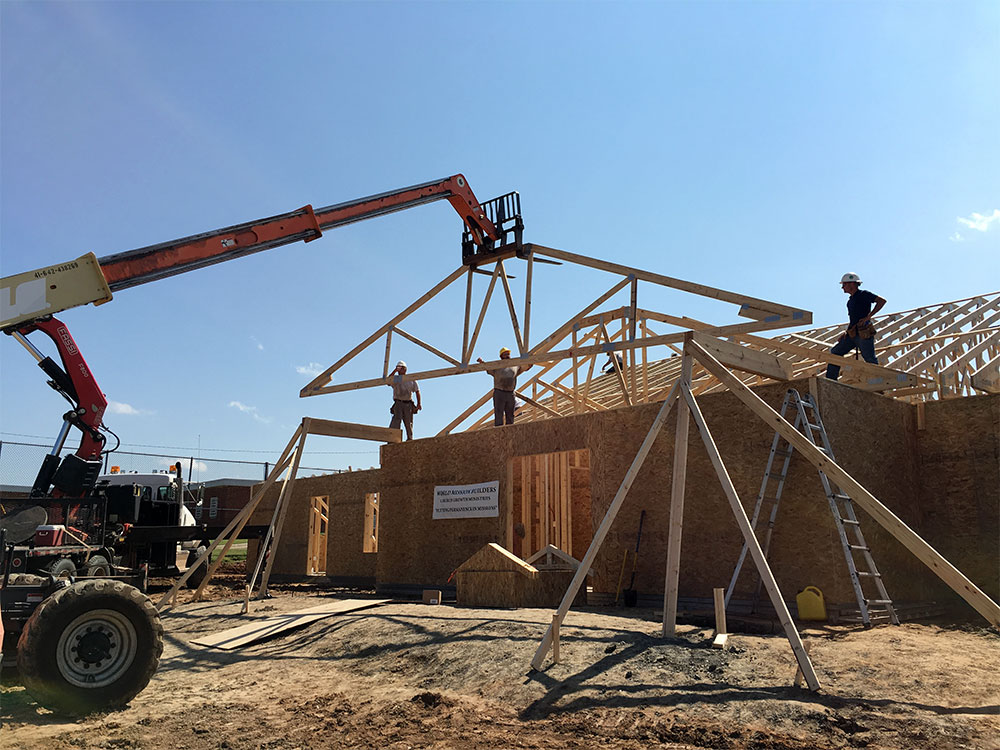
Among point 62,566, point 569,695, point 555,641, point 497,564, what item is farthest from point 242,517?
point 569,695

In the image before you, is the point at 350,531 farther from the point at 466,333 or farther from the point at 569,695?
the point at 569,695

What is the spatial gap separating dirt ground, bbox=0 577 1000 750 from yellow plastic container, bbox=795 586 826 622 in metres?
0.47

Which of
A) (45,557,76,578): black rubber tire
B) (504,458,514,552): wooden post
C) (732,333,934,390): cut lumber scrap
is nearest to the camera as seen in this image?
(45,557,76,578): black rubber tire

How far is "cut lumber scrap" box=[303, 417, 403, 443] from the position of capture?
1195cm

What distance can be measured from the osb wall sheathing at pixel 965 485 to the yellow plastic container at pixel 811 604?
2297 mm

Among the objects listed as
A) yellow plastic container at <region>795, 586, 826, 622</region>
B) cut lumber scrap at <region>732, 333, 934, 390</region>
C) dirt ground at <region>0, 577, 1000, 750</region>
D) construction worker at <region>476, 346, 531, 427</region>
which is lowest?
dirt ground at <region>0, 577, 1000, 750</region>

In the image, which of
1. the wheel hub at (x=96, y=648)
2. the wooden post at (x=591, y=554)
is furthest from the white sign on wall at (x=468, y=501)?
the wheel hub at (x=96, y=648)

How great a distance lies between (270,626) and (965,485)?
352 inches

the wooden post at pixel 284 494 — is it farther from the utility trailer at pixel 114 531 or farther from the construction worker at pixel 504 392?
the construction worker at pixel 504 392

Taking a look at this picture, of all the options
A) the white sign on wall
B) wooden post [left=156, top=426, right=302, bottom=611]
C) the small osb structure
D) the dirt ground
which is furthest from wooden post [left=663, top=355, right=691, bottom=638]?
wooden post [left=156, top=426, right=302, bottom=611]

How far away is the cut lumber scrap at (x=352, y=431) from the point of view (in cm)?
1195

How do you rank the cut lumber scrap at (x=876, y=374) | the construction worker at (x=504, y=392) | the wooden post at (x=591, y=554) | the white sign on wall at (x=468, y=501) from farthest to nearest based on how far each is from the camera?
1. the construction worker at (x=504, y=392)
2. the white sign on wall at (x=468, y=501)
3. the cut lumber scrap at (x=876, y=374)
4. the wooden post at (x=591, y=554)

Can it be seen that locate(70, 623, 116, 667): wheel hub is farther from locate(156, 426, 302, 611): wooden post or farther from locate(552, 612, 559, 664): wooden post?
locate(156, 426, 302, 611): wooden post

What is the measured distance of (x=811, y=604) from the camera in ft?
26.1
